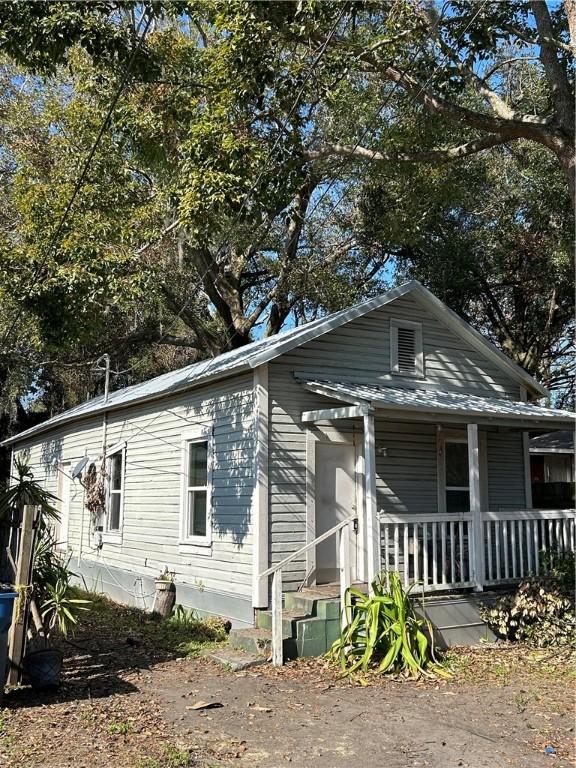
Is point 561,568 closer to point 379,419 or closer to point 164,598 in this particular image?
point 379,419

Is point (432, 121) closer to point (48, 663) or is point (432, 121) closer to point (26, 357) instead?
point (48, 663)

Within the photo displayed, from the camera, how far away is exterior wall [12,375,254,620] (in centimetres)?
1023

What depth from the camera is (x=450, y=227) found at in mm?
20391

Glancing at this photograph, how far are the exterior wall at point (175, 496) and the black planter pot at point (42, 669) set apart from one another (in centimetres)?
323

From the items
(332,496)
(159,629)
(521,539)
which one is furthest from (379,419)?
(159,629)

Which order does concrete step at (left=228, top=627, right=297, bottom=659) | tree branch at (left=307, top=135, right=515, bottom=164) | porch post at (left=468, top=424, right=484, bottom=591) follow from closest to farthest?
1. concrete step at (left=228, top=627, right=297, bottom=659)
2. tree branch at (left=307, top=135, right=515, bottom=164)
3. porch post at (left=468, top=424, right=484, bottom=591)

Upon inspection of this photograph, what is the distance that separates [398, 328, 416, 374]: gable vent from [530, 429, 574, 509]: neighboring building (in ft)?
25.4

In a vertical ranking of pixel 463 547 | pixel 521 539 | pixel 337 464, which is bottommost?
pixel 463 547

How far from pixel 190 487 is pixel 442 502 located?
14.1 feet

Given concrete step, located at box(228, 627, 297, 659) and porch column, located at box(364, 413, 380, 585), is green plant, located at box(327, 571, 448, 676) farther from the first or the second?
concrete step, located at box(228, 627, 297, 659)

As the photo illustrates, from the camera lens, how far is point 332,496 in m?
10.6

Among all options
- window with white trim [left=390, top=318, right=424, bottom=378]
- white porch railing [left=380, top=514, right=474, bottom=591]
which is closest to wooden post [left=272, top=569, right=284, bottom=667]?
white porch railing [left=380, top=514, right=474, bottom=591]

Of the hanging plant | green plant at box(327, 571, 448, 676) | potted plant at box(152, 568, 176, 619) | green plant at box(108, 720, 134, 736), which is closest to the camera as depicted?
green plant at box(108, 720, 134, 736)

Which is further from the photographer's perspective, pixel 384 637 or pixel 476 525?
pixel 476 525
